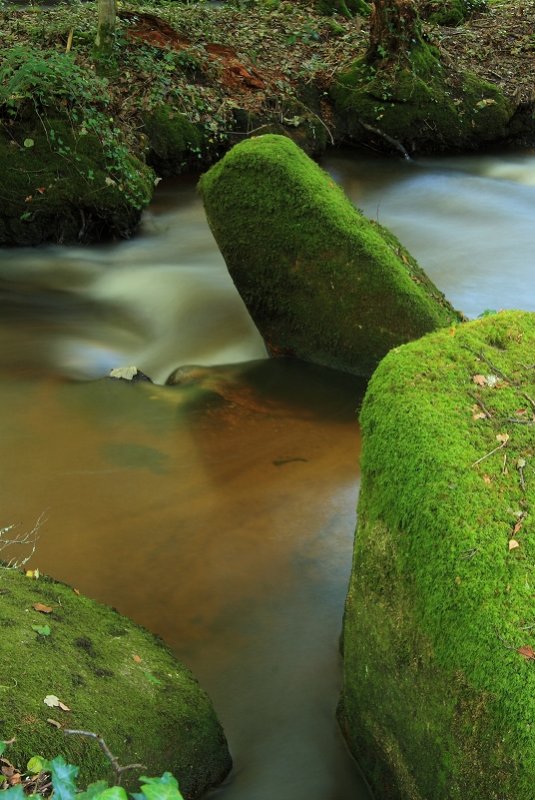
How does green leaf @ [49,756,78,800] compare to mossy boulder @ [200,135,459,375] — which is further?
mossy boulder @ [200,135,459,375]

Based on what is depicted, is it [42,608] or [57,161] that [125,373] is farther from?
[42,608]

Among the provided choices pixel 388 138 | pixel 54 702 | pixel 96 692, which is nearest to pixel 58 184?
pixel 388 138

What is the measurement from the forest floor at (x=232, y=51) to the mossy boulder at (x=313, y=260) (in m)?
4.47

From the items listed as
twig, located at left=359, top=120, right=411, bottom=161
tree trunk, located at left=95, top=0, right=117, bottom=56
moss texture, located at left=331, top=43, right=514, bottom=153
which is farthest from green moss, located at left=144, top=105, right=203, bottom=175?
twig, located at left=359, top=120, right=411, bottom=161

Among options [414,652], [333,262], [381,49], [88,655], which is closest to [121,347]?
[333,262]

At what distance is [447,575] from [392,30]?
11736mm

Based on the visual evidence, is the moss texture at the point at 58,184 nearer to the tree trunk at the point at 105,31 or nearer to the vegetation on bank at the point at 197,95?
the vegetation on bank at the point at 197,95

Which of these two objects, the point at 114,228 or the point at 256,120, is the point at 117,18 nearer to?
the point at 256,120

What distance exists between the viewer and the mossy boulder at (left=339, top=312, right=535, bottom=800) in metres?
2.60

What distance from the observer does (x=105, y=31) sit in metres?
11.5

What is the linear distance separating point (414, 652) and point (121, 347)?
5416 mm

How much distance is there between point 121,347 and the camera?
789 centimetres

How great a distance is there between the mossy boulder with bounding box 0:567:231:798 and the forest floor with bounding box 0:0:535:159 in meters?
8.25

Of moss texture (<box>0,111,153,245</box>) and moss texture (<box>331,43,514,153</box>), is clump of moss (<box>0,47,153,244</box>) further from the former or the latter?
moss texture (<box>331,43,514,153</box>)
